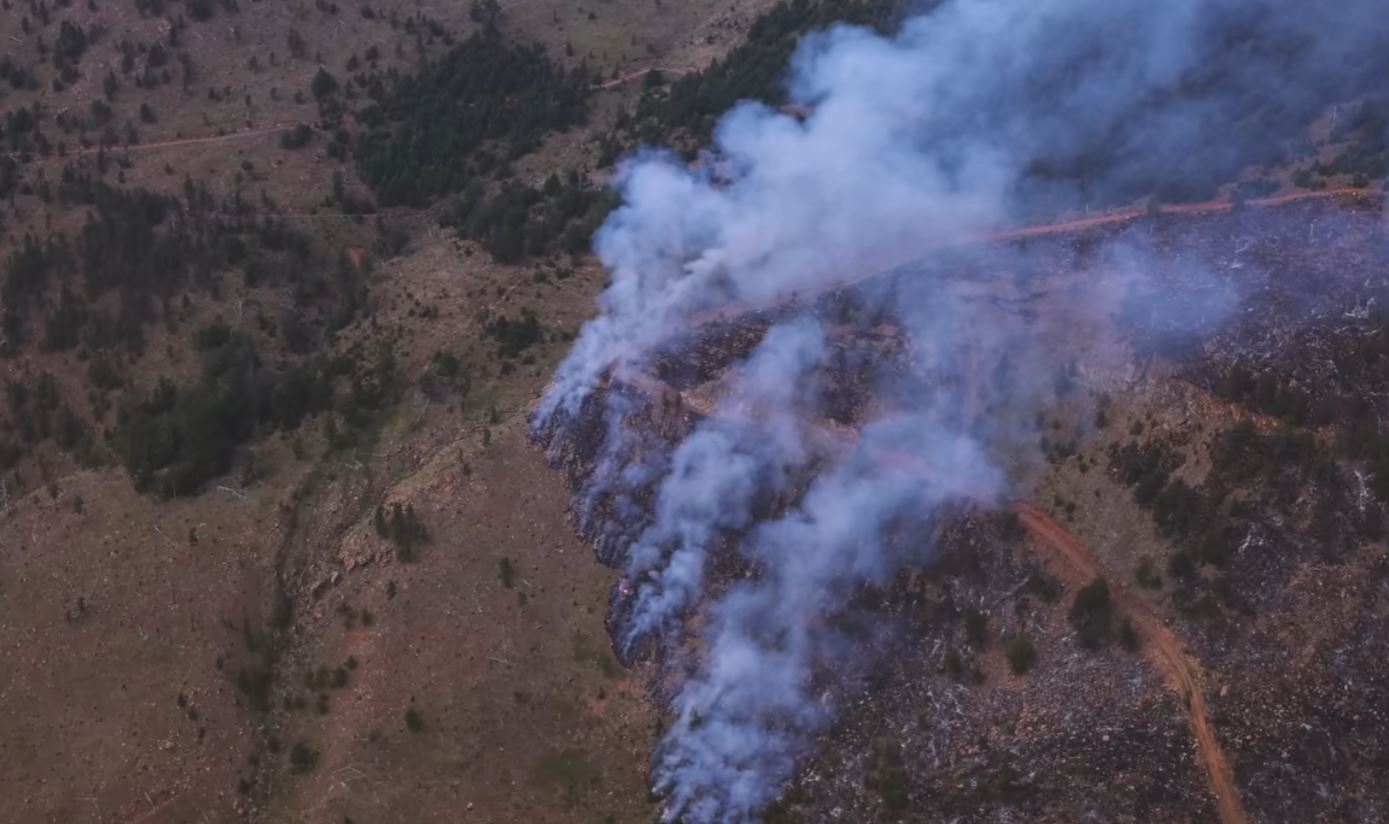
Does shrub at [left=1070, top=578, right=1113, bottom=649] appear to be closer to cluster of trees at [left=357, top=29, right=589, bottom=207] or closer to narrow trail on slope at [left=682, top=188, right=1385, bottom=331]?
narrow trail on slope at [left=682, top=188, right=1385, bottom=331]

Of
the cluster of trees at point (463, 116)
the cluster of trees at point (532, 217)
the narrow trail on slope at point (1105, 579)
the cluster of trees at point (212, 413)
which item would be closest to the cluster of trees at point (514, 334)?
the cluster of trees at point (532, 217)

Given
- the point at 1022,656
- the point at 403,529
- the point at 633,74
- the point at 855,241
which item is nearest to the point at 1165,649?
the point at 1022,656

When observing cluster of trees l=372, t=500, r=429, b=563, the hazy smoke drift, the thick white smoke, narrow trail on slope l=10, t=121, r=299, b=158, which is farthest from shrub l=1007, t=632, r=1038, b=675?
narrow trail on slope l=10, t=121, r=299, b=158

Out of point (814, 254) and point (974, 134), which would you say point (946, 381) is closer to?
point (814, 254)

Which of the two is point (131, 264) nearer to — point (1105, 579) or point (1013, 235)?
point (1013, 235)

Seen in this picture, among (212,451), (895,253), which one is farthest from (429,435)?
(895,253)
